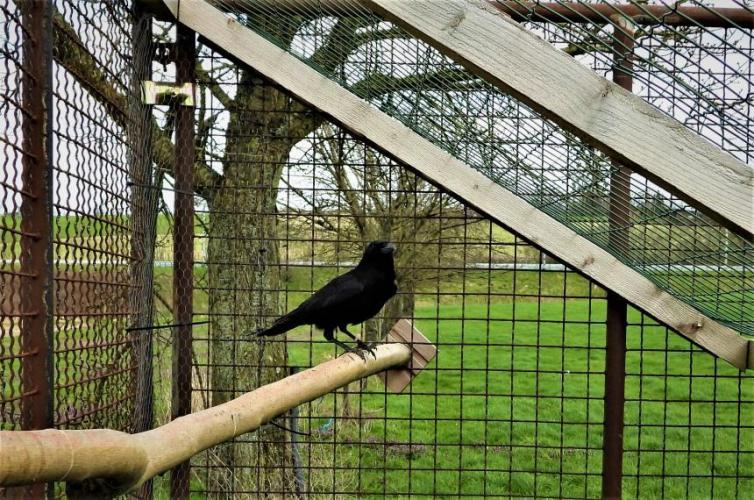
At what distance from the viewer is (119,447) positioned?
1.51 m

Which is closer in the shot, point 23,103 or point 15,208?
point 15,208

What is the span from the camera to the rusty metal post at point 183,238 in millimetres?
3396

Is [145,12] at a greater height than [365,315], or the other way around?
[145,12]

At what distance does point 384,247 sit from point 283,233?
3.58ft

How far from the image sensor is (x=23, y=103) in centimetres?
199

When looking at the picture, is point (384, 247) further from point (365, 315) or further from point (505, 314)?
point (505, 314)

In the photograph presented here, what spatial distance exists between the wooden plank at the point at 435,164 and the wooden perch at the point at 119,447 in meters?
1.25

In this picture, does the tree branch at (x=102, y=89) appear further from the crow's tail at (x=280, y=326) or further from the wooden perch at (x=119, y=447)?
the wooden perch at (x=119, y=447)

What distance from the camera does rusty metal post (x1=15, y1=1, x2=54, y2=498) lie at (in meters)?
1.99

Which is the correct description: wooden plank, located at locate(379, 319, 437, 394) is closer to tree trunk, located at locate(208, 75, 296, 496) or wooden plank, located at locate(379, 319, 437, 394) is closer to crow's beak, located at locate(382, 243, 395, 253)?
crow's beak, located at locate(382, 243, 395, 253)

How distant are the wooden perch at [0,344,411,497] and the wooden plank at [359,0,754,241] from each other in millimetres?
1106

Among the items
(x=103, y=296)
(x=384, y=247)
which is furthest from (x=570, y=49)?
(x=103, y=296)

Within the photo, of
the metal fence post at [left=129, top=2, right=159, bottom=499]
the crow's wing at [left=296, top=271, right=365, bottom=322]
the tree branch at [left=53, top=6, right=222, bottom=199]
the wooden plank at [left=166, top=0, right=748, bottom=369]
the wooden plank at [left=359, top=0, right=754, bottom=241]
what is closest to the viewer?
the wooden plank at [left=359, top=0, right=754, bottom=241]

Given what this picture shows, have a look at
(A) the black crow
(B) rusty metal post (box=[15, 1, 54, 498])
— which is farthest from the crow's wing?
(B) rusty metal post (box=[15, 1, 54, 498])
